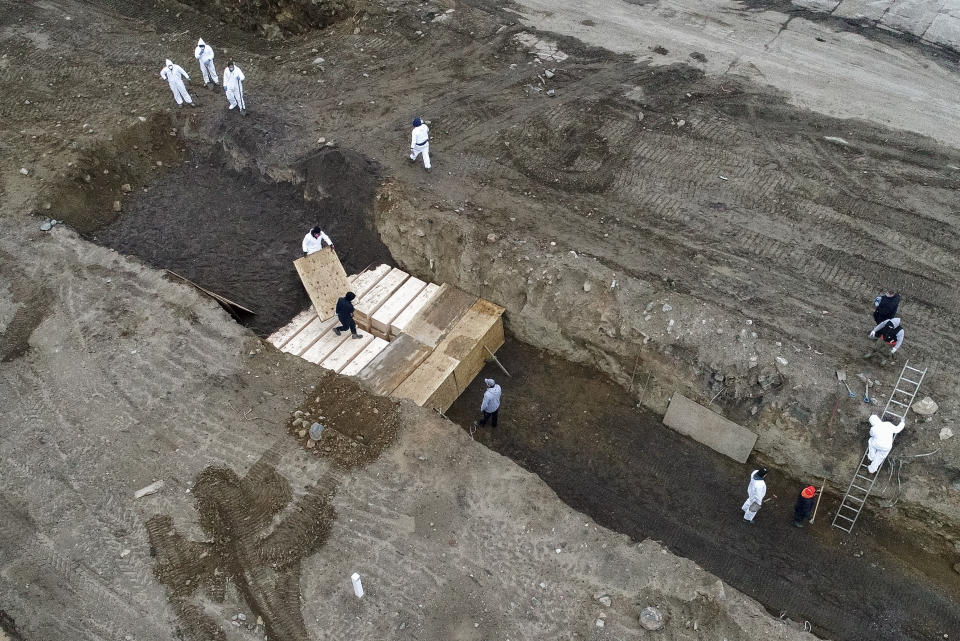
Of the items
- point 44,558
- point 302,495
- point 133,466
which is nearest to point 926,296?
point 302,495

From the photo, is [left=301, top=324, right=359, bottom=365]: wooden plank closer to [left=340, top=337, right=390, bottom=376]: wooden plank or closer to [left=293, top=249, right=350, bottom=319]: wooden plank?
[left=293, top=249, right=350, bottom=319]: wooden plank

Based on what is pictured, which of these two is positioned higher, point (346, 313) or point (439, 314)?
point (346, 313)

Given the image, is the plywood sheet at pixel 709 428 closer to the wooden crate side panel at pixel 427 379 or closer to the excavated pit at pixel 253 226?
the wooden crate side panel at pixel 427 379

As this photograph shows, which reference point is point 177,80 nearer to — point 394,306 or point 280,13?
point 280,13

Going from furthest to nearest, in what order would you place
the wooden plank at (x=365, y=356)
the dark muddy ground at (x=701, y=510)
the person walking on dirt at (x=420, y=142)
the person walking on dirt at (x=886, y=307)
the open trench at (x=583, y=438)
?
the person walking on dirt at (x=420, y=142)
the wooden plank at (x=365, y=356)
the person walking on dirt at (x=886, y=307)
the open trench at (x=583, y=438)
the dark muddy ground at (x=701, y=510)

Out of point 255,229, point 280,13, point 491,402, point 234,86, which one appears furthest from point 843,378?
point 280,13

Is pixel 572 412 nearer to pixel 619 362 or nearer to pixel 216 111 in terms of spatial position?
pixel 619 362

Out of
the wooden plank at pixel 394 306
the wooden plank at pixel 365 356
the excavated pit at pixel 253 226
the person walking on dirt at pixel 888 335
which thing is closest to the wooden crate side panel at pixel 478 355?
the wooden plank at pixel 365 356
